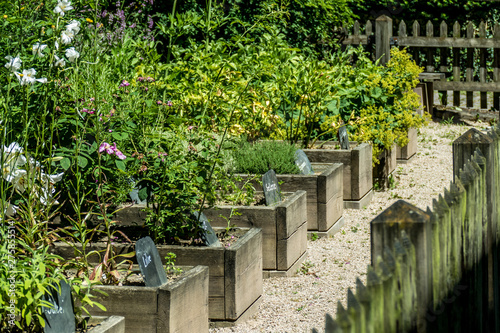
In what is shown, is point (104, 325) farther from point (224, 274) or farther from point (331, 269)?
point (331, 269)

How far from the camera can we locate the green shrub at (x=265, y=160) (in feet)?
16.9

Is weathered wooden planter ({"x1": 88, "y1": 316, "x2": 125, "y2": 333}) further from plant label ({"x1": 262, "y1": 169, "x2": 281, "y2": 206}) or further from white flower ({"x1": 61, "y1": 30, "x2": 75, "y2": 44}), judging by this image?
plant label ({"x1": 262, "y1": 169, "x2": 281, "y2": 206})

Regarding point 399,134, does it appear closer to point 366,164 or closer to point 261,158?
point 366,164

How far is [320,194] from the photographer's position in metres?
5.09

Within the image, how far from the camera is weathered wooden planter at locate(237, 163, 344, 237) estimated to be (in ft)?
16.6

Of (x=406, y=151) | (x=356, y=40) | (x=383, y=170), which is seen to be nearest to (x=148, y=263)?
(x=383, y=170)

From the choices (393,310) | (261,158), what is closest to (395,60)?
(261,158)

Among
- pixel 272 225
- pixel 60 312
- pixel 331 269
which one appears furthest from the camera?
pixel 331 269

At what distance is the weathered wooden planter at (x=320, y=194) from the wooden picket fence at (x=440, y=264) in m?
2.22

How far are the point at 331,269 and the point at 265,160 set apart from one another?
1.01 m

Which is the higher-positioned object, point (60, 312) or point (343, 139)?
point (343, 139)

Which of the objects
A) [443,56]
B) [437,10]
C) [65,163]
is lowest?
[65,163]

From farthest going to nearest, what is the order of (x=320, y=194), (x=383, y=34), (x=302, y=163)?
1. (x=383, y=34)
2. (x=302, y=163)
3. (x=320, y=194)

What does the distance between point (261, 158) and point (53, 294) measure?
2896 mm
